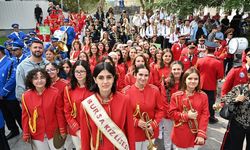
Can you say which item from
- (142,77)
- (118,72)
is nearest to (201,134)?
(142,77)

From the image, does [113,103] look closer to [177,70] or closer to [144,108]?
[144,108]

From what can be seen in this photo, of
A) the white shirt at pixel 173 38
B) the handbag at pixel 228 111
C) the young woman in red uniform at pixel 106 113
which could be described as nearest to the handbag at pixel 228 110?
the handbag at pixel 228 111

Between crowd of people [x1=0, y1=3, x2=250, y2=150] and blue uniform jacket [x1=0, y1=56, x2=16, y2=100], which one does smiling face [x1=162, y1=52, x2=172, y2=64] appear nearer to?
crowd of people [x1=0, y1=3, x2=250, y2=150]

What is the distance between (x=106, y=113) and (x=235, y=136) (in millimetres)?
2383

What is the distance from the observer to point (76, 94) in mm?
4148

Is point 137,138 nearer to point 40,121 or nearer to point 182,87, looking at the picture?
point 182,87

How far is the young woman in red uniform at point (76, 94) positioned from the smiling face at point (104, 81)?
119cm

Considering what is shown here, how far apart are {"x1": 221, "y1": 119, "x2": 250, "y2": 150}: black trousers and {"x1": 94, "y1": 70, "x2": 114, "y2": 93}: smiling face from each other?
2.28 m

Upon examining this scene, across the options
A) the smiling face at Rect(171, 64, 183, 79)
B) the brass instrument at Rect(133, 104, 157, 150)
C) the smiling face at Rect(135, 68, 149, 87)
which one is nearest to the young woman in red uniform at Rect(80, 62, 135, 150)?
the brass instrument at Rect(133, 104, 157, 150)

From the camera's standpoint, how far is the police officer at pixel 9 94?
5.75 meters

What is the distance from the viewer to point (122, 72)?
651 cm

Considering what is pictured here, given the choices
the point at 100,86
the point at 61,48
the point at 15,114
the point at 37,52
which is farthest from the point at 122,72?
the point at 61,48

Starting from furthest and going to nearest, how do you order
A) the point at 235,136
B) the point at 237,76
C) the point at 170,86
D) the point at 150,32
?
the point at 150,32, the point at 170,86, the point at 237,76, the point at 235,136

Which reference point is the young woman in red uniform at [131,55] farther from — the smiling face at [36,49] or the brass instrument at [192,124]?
the brass instrument at [192,124]
